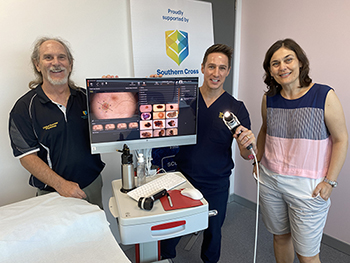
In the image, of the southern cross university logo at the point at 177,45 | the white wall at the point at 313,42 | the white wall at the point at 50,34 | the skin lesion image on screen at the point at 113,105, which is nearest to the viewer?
the skin lesion image on screen at the point at 113,105

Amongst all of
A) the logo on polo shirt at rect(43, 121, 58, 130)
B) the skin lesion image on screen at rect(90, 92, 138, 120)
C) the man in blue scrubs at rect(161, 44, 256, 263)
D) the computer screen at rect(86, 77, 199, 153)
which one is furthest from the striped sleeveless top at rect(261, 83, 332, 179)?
the logo on polo shirt at rect(43, 121, 58, 130)

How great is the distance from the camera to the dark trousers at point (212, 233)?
5.54 ft

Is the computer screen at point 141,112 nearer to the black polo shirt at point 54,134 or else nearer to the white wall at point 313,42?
the black polo shirt at point 54,134

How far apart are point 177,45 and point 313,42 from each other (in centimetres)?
117

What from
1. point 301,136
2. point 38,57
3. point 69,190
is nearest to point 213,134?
point 301,136

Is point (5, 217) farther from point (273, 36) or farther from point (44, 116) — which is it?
point (273, 36)

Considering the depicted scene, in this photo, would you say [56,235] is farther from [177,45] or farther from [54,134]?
[177,45]

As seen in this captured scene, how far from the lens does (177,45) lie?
7.00 ft

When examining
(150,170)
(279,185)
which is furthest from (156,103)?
(279,185)

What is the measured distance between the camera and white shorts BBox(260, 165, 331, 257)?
1410 mm

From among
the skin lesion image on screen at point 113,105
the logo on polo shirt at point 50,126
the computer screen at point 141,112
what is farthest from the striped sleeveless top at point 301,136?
the logo on polo shirt at point 50,126

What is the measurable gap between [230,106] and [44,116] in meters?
1.14

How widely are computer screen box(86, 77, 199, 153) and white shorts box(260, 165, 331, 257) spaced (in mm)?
613

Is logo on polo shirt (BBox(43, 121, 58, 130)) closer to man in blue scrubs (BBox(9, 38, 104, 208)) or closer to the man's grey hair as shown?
man in blue scrubs (BBox(9, 38, 104, 208))
